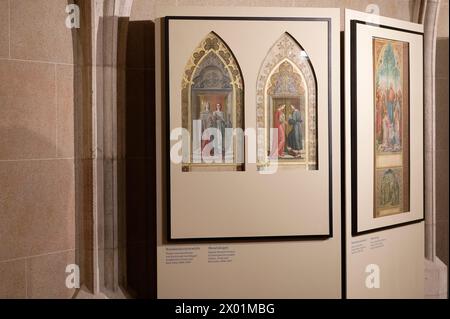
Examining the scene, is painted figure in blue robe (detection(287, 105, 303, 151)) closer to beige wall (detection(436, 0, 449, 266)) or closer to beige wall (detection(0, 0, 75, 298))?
beige wall (detection(0, 0, 75, 298))

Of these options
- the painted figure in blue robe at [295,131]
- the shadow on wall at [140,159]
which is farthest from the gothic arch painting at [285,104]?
the shadow on wall at [140,159]

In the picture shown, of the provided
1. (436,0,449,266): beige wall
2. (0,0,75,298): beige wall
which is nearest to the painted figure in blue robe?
(0,0,75,298): beige wall

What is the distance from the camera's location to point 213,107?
290 cm

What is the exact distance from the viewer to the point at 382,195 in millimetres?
3268

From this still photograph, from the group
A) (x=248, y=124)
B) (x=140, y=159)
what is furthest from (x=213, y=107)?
(x=140, y=159)

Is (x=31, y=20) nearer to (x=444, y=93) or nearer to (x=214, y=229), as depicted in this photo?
(x=214, y=229)

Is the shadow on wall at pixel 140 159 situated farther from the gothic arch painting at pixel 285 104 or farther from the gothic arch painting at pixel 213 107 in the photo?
the gothic arch painting at pixel 285 104

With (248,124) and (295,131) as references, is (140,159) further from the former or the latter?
(295,131)

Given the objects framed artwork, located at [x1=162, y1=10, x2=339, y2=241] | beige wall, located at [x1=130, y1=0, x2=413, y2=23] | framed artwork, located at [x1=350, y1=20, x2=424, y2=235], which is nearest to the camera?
framed artwork, located at [x1=162, y1=10, x2=339, y2=241]

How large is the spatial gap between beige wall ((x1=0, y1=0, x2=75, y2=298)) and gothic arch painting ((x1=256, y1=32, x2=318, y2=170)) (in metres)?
1.04

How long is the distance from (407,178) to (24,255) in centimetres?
217

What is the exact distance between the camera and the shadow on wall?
3.30 metres

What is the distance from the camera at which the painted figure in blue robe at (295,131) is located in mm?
2967
